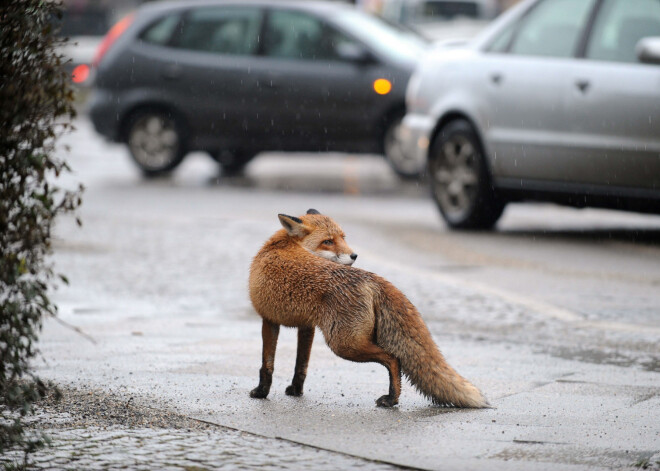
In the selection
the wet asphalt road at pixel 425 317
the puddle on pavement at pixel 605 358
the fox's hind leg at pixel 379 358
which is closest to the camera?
the wet asphalt road at pixel 425 317

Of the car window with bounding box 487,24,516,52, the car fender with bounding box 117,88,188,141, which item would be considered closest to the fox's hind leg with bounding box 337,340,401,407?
the car window with bounding box 487,24,516,52

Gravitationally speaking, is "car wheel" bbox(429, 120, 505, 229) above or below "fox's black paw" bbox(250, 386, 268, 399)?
above

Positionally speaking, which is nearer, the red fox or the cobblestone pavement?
the cobblestone pavement

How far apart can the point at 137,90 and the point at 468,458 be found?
12.3 metres

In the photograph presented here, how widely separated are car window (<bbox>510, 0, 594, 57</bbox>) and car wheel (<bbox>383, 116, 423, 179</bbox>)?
4.52 meters

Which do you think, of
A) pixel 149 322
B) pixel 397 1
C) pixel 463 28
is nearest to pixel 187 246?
pixel 149 322

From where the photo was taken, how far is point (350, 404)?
5.25 meters

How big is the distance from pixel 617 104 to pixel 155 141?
7.68 m

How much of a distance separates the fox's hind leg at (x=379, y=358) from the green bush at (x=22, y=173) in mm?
1272

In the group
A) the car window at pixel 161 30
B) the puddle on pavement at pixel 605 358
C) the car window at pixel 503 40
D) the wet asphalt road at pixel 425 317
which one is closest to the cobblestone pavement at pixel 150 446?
the wet asphalt road at pixel 425 317

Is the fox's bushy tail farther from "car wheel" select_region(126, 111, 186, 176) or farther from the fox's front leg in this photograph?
"car wheel" select_region(126, 111, 186, 176)

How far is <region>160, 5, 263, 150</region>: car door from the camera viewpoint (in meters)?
15.7

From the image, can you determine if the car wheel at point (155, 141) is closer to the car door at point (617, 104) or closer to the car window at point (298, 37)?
the car window at point (298, 37)

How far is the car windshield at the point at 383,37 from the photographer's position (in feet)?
51.1
